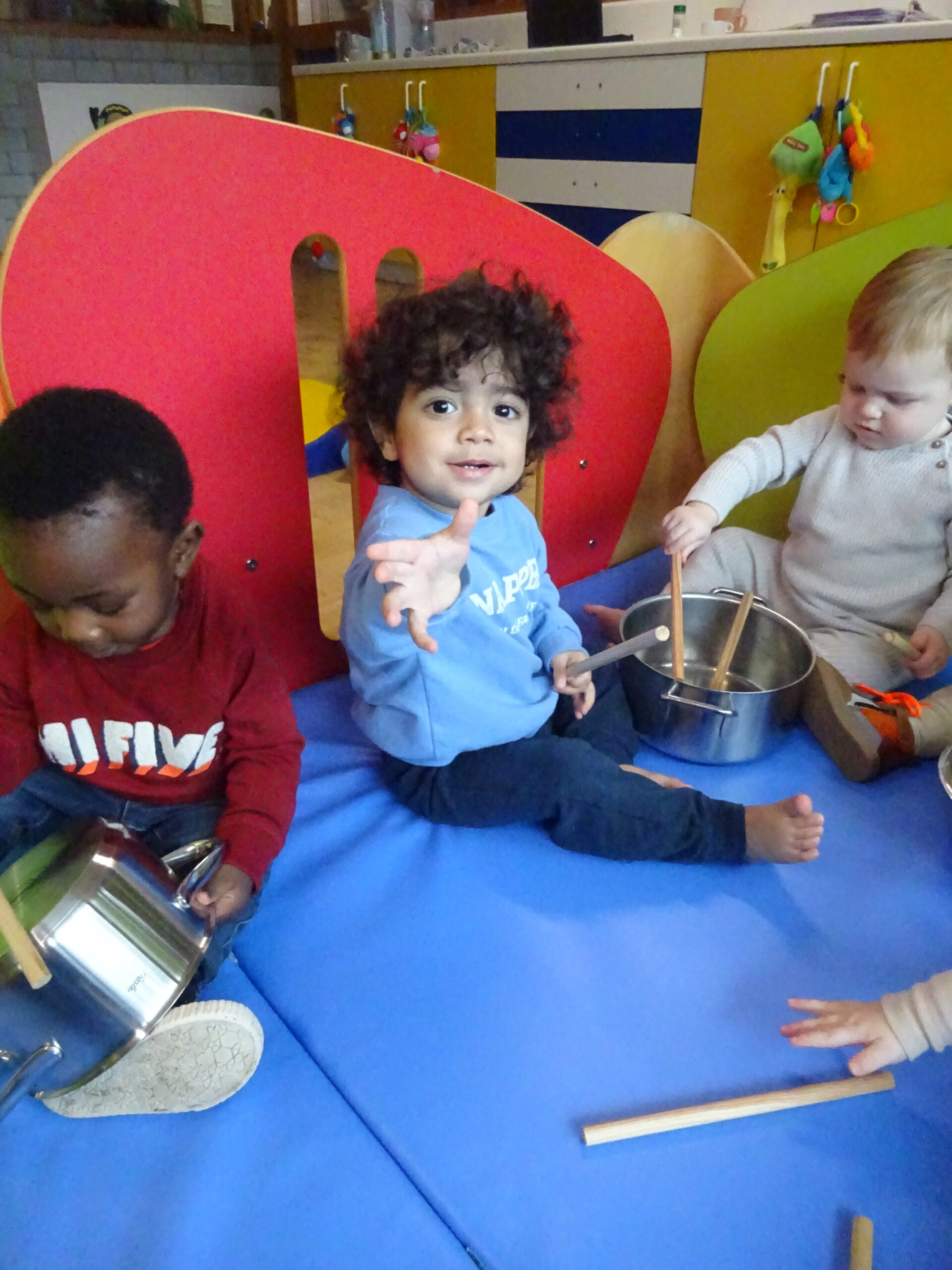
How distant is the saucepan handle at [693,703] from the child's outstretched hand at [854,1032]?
37 centimetres

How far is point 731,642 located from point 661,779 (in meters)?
0.21

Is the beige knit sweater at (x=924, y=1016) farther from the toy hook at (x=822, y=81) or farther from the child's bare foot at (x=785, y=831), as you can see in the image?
the toy hook at (x=822, y=81)

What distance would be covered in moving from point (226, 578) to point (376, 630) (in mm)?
146

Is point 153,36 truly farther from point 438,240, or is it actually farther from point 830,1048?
point 830,1048

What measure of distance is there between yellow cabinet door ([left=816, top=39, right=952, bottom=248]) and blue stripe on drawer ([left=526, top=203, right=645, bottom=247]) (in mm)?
613

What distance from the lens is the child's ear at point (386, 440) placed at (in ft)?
2.88

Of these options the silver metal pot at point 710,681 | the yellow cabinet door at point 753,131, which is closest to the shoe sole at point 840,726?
the silver metal pot at point 710,681

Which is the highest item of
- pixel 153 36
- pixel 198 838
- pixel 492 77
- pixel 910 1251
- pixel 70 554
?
pixel 153 36

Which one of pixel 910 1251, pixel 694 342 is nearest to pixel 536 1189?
pixel 910 1251

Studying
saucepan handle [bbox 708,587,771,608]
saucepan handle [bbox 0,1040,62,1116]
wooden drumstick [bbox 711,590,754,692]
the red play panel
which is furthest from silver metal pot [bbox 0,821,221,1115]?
saucepan handle [bbox 708,587,771,608]

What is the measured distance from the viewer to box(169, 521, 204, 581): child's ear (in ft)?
2.20

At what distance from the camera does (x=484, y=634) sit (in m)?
0.88

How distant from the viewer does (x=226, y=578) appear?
2.52 ft

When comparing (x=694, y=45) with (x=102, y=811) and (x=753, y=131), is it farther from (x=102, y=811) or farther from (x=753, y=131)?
(x=102, y=811)
